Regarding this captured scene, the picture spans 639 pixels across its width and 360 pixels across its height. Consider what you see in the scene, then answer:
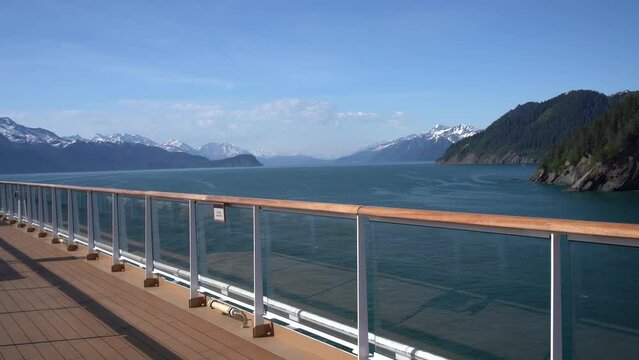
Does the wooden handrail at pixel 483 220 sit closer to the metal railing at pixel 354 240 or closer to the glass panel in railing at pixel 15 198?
the metal railing at pixel 354 240

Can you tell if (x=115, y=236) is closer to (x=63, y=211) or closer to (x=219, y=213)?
(x=63, y=211)

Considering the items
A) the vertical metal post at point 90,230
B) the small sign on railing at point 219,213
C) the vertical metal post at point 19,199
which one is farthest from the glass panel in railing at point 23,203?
the small sign on railing at point 219,213

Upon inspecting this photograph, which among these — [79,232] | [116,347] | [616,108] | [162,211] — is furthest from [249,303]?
[616,108]

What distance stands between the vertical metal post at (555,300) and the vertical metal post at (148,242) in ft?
14.1

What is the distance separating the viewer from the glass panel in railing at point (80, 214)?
7840 mm

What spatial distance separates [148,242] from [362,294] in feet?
11.0

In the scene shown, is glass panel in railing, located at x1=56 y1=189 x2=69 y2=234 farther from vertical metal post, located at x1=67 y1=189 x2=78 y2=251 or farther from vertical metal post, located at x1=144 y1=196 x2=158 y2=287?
vertical metal post, located at x1=144 y1=196 x2=158 y2=287

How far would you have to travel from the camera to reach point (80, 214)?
819cm

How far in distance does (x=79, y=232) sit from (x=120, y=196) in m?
2.23

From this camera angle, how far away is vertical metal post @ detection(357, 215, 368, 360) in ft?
10.3

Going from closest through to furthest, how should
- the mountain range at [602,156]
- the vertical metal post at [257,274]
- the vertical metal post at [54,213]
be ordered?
the vertical metal post at [257,274] < the vertical metal post at [54,213] < the mountain range at [602,156]

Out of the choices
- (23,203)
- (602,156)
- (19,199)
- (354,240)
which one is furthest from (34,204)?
(602,156)

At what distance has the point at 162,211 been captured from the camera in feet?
18.2

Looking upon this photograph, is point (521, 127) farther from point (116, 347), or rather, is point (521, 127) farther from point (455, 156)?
point (116, 347)
